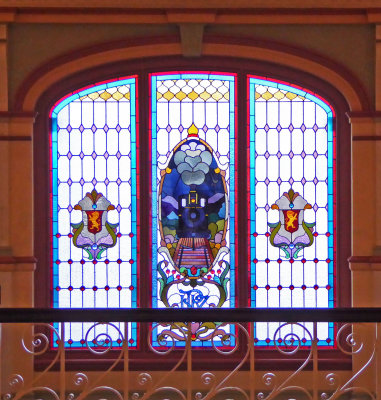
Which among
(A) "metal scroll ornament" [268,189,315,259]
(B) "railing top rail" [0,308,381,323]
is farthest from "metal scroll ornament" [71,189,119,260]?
(B) "railing top rail" [0,308,381,323]

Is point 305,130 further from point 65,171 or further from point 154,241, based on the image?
point 65,171

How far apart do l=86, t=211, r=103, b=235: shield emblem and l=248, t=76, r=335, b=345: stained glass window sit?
115cm

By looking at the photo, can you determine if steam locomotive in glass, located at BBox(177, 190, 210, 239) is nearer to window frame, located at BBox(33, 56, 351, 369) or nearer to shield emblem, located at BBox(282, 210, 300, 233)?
window frame, located at BBox(33, 56, 351, 369)

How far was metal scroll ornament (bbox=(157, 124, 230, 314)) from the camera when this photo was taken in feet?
19.4

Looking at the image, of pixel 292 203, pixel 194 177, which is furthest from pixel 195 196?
pixel 292 203

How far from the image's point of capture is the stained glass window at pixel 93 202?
5887 mm

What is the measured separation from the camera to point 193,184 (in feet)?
19.5

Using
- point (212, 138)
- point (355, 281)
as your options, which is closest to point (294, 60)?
point (212, 138)

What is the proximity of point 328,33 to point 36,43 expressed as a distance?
2153 millimetres

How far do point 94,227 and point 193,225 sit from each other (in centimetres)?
75

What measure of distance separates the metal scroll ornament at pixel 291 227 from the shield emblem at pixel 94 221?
130 cm

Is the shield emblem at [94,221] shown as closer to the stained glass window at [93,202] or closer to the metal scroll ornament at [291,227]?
the stained glass window at [93,202]

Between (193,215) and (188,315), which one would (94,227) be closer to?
(193,215)

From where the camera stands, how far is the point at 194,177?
234 inches
